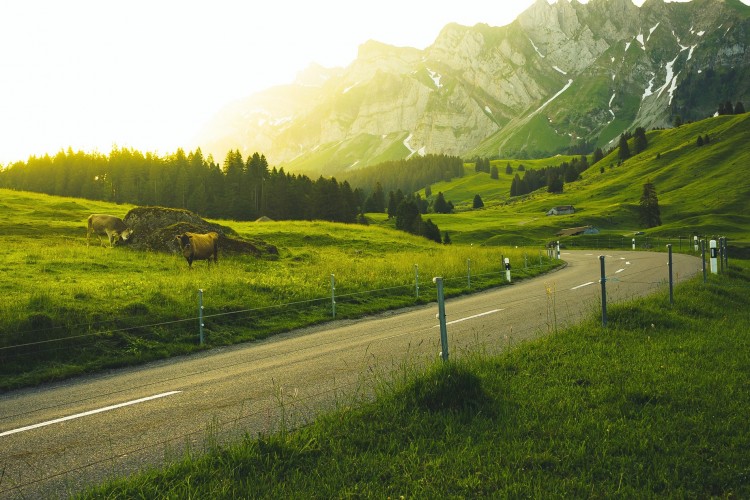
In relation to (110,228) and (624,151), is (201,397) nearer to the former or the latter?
(110,228)

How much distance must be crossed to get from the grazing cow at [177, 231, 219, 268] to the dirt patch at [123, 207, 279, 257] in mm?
2829

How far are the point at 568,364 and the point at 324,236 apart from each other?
40.6m

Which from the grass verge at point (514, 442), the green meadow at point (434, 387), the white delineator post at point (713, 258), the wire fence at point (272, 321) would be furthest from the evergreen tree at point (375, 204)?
the grass verge at point (514, 442)

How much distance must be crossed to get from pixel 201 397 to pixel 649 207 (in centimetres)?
11409

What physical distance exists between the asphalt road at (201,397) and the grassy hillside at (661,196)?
79426 mm

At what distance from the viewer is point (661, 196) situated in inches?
4998

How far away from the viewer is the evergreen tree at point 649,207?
101 metres

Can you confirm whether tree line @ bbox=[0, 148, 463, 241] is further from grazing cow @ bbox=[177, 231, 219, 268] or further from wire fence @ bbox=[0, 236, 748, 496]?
wire fence @ bbox=[0, 236, 748, 496]

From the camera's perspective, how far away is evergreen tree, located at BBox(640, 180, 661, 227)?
100625 millimetres

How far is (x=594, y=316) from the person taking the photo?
39.7ft

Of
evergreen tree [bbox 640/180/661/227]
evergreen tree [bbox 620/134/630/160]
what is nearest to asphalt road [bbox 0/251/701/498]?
evergreen tree [bbox 640/180/661/227]

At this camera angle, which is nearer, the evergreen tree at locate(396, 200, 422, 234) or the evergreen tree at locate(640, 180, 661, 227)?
the evergreen tree at locate(396, 200, 422, 234)

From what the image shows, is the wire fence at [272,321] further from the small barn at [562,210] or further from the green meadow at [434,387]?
the small barn at [562,210]

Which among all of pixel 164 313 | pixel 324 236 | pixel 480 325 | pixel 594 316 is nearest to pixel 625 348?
pixel 594 316
